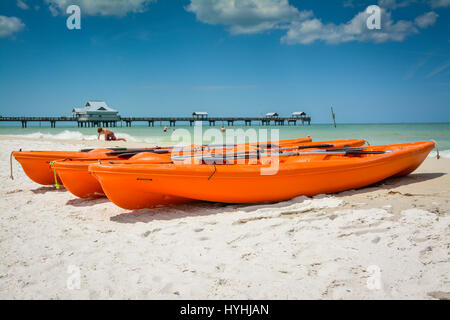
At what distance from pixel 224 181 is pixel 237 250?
133 centimetres

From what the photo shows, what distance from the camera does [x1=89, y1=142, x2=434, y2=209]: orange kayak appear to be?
3.87 m

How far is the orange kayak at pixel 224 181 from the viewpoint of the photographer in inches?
152

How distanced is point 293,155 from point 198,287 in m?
3.90

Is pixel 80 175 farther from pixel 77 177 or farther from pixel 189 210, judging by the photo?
pixel 189 210

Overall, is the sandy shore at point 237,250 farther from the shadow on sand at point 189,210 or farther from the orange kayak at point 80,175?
the orange kayak at point 80,175

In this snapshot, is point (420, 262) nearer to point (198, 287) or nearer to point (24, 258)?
point (198, 287)

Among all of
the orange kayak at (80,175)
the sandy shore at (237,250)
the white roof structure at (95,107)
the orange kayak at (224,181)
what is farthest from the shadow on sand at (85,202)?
the white roof structure at (95,107)

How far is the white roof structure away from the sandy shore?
185ft

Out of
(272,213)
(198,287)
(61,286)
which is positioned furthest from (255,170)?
(61,286)

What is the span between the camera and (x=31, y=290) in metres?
2.32

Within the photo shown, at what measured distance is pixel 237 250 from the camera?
291 centimetres

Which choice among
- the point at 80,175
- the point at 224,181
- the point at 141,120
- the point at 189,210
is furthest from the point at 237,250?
the point at 141,120

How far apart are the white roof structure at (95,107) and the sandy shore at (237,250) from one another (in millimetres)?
56388
